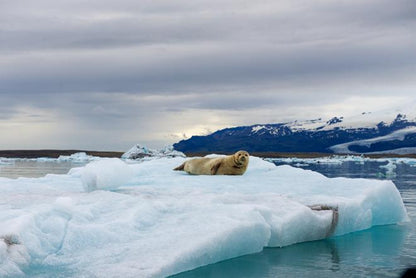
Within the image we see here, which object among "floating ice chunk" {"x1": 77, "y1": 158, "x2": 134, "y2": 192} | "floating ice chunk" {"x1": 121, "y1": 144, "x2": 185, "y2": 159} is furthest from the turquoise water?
"floating ice chunk" {"x1": 121, "y1": 144, "x2": 185, "y2": 159}

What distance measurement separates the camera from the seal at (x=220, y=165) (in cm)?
1287

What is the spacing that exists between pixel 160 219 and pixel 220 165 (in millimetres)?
6448

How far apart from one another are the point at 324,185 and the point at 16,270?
6.63 m

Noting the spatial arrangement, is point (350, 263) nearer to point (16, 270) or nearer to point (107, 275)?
point (107, 275)

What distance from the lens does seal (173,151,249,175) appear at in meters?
12.9

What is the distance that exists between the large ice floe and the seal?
2192 mm

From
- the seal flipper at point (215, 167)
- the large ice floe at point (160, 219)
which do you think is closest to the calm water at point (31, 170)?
the seal flipper at point (215, 167)

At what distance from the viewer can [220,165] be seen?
43.3 feet

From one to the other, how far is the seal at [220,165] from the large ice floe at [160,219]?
2.19 metres

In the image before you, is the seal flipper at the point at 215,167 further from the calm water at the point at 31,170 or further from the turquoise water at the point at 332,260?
the calm water at the point at 31,170

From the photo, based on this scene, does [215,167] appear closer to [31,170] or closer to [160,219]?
[160,219]

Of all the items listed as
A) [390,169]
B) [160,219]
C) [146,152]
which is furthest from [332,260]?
[146,152]

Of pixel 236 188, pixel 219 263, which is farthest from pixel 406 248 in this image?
pixel 236 188

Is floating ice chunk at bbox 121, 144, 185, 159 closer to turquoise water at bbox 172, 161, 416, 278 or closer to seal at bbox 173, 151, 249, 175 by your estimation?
seal at bbox 173, 151, 249, 175
